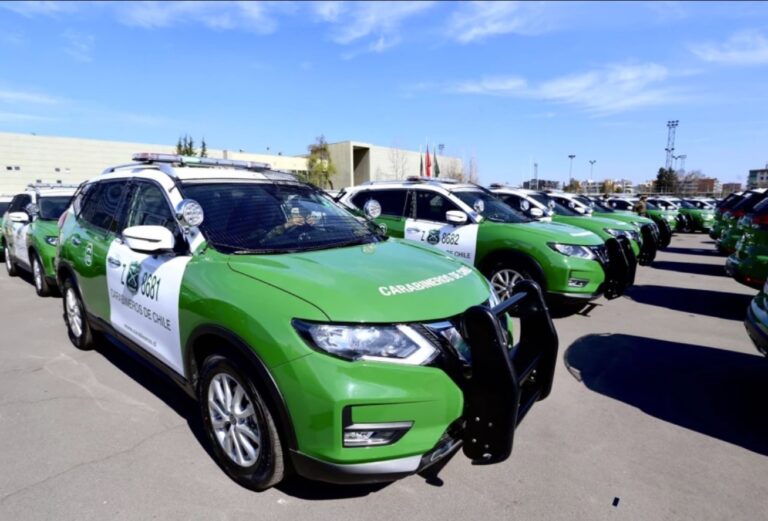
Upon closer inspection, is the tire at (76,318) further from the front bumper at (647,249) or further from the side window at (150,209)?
the front bumper at (647,249)

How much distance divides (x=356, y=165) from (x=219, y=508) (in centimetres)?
5860

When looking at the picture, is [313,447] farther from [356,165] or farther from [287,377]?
[356,165]

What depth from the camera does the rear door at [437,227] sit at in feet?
21.0

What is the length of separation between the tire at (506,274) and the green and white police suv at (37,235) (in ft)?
20.2

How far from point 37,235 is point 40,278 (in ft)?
2.34

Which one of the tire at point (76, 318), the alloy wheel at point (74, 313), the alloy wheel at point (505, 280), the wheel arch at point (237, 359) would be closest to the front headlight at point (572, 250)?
the alloy wheel at point (505, 280)

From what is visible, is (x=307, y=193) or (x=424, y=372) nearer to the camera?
(x=424, y=372)

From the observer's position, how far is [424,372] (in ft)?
7.23

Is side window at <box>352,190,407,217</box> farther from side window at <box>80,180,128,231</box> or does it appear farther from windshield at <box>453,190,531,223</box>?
side window at <box>80,180,128,231</box>

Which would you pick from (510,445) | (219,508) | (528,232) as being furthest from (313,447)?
(528,232)

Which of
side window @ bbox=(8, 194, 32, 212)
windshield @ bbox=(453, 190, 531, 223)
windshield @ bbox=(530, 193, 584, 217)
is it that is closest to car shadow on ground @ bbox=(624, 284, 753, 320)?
windshield @ bbox=(530, 193, 584, 217)

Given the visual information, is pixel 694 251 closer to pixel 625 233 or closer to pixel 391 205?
pixel 625 233

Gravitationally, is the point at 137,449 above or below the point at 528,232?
below

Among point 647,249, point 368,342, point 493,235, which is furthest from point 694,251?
point 368,342
